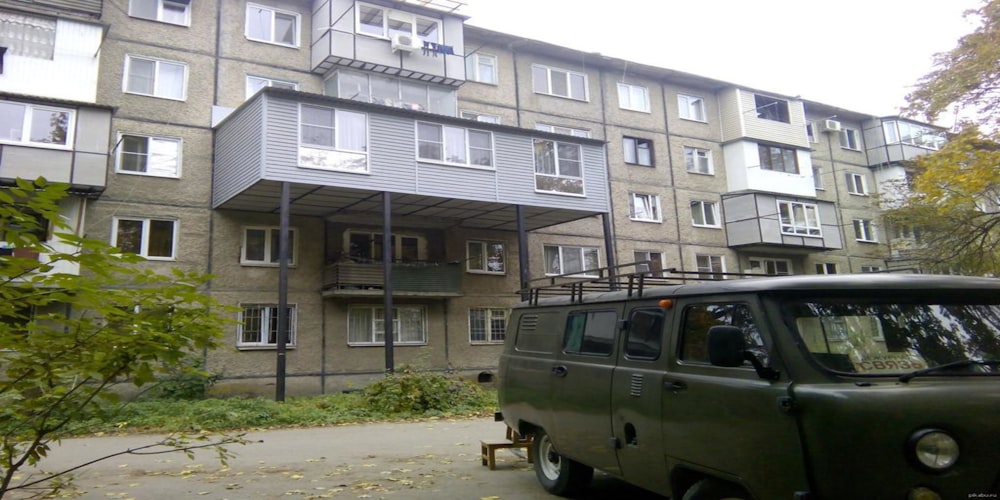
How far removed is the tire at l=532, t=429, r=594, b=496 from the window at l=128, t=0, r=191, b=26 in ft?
63.9

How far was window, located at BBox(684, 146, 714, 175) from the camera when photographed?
30453 mm

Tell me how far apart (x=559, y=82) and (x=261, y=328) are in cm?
1555

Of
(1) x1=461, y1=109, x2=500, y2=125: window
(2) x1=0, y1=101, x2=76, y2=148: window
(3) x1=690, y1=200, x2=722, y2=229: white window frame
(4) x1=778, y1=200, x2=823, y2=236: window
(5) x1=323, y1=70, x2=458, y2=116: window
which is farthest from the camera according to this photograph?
(4) x1=778, y1=200, x2=823, y2=236: window

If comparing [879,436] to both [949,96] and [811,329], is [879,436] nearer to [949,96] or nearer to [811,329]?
[811,329]

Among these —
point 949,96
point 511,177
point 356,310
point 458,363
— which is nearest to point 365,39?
point 511,177

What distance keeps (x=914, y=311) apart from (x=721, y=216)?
27504mm

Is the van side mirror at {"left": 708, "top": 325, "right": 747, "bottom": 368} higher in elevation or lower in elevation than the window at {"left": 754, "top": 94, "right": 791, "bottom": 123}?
lower

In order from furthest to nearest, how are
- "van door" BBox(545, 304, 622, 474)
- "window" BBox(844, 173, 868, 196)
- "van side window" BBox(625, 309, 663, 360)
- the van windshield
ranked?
1. "window" BBox(844, 173, 868, 196)
2. "van door" BBox(545, 304, 622, 474)
3. "van side window" BBox(625, 309, 663, 360)
4. the van windshield

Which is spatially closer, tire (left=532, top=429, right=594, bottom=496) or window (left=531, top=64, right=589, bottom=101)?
tire (left=532, top=429, right=594, bottom=496)

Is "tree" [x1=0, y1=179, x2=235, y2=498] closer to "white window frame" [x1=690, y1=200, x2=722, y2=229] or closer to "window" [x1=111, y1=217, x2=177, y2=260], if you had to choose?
"window" [x1=111, y1=217, x2=177, y2=260]

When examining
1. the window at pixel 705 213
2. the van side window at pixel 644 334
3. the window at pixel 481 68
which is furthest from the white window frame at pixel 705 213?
the van side window at pixel 644 334

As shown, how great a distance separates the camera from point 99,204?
1836cm

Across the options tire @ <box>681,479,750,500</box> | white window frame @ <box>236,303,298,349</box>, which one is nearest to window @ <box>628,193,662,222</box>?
white window frame @ <box>236,303,298,349</box>

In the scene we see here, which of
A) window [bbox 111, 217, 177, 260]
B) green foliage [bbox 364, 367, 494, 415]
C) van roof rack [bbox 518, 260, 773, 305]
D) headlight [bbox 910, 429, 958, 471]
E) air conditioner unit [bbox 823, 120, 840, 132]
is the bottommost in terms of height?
green foliage [bbox 364, 367, 494, 415]
